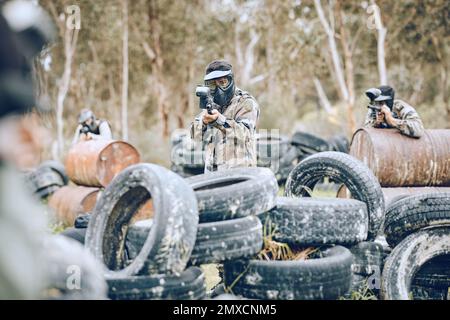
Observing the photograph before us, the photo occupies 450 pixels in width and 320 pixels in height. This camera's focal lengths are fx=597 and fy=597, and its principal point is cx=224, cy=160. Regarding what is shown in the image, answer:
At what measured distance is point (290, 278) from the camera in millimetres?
4500

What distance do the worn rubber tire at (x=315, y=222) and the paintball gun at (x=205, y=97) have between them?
4.17 feet

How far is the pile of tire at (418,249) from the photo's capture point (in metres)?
5.05

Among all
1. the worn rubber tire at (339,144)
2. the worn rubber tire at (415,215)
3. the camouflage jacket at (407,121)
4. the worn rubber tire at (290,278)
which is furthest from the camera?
the worn rubber tire at (339,144)

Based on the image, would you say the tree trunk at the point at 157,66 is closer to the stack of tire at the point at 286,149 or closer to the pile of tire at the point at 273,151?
the pile of tire at the point at 273,151

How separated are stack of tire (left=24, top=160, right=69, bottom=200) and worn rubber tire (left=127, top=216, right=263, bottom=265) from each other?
316 inches

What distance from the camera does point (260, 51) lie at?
3850 centimetres

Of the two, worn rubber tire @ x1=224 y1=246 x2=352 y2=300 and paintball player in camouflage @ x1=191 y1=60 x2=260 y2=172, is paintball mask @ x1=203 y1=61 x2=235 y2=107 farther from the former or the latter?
worn rubber tire @ x1=224 y1=246 x2=352 y2=300

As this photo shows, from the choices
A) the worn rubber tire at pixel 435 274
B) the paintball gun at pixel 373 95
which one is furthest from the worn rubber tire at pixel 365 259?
the paintball gun at pixel 373 95

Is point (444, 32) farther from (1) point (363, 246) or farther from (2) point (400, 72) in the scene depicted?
(1) point (363, 246)

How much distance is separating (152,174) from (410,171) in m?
4.71

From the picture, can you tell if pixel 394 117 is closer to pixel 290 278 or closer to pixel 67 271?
pixel 290 278

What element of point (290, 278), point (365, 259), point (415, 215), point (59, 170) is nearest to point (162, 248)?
point (290, 278)

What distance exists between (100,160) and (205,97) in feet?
15.1

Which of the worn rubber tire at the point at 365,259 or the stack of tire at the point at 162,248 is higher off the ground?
the stack of tire at the point at 162,248
